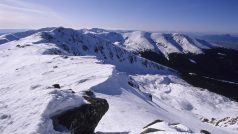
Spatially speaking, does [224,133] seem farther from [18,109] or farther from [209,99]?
[209,99]

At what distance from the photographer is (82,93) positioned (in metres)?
20.0

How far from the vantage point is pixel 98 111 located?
18625 millimetres

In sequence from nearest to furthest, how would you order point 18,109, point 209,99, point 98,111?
point 18,109 → point 98,111 → point 209,99

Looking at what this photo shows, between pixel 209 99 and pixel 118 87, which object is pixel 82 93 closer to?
pixel 118 87

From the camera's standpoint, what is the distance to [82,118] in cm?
1719

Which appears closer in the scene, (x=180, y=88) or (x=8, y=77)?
(x=8, y=77)

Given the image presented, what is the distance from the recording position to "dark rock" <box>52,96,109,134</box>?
53.8ft

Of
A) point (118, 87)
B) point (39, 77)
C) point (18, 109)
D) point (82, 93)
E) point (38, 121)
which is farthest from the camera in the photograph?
point (39, 77)

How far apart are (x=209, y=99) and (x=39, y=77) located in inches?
5061

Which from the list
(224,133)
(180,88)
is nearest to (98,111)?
(224,133)

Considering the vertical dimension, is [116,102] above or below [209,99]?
above

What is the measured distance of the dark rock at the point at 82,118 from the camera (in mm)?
16406

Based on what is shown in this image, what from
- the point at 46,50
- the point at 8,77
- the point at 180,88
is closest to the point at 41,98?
the point at 8,77

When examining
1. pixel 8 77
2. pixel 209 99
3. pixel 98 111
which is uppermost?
pixel 98 111
